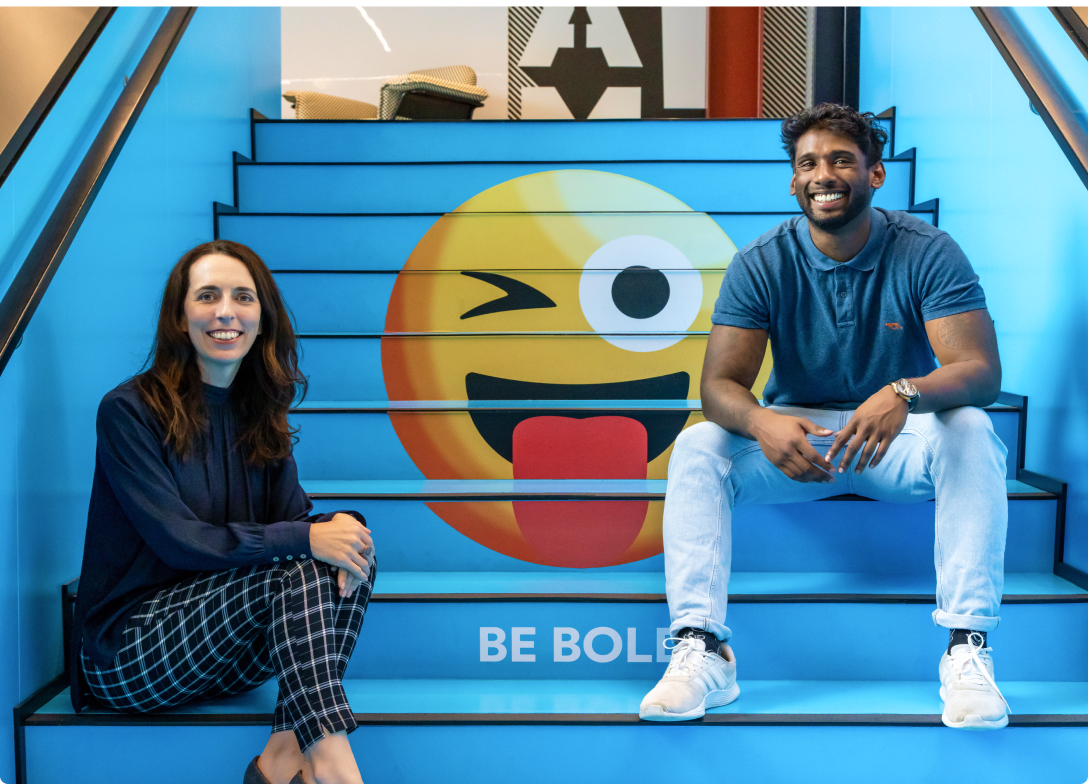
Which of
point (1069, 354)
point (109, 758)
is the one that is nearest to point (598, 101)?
point (1069, 354)

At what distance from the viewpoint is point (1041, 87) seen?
169 centimetres

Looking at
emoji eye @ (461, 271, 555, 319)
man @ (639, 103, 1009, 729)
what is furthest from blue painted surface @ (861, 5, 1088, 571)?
emoji eye @ (461, 271, 555, 319)

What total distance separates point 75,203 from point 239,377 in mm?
446

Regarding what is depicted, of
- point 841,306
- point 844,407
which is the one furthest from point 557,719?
point 841,306

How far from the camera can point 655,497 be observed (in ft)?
5.75

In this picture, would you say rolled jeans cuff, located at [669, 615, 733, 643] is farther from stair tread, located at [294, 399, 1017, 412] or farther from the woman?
stair tread, located at [294, 399, 1017, 412]

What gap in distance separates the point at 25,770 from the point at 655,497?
1249 millimetres

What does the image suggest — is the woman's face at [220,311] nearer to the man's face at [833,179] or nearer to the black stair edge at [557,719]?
the black stair edge at [557,719]

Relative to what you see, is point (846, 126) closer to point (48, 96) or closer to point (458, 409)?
point (458, 409)

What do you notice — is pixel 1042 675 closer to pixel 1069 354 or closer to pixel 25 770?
pixel 1069 354

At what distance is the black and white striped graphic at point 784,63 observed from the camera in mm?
4500

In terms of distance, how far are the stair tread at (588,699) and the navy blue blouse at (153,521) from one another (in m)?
0.22

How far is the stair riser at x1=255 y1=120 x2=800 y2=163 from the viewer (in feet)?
9.30

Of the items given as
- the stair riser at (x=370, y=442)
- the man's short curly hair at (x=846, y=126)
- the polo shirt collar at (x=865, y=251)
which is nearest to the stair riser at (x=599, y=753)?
the stair riser at (x=370, y=442)
